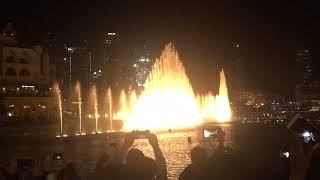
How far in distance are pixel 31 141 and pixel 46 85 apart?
34.0 meters

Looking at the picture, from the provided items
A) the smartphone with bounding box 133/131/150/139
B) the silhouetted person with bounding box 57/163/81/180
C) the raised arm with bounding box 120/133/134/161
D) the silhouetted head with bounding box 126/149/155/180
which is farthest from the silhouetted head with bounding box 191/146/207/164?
the silhouetted person with bounding box 57/163/81/180

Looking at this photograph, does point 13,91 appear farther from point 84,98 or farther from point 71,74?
point 71,74

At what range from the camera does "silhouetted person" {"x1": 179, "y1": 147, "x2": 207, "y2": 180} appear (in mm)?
7355

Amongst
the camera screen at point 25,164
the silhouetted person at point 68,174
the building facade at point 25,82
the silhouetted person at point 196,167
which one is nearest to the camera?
the silhouetted person at point 196,167

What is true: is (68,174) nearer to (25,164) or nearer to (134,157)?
(134,157)

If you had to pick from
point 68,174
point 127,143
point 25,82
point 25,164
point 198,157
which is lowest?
point 25,164

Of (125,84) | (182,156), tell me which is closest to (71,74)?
(125,84)

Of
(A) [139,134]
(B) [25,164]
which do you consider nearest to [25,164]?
(B) [25,164]

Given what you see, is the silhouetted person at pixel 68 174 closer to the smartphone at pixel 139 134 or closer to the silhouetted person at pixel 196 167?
the smartphone at pixel 139 134

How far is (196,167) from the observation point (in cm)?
757

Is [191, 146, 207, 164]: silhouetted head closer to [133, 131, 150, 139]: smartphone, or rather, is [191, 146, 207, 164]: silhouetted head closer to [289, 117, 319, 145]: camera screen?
[289, 117, 319, 145]: camera screen

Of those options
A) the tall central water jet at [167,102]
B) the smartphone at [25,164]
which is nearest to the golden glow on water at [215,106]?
the tall central water jet at [167,102]

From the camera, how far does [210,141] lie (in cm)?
4409

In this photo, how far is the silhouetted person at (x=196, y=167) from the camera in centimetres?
736
